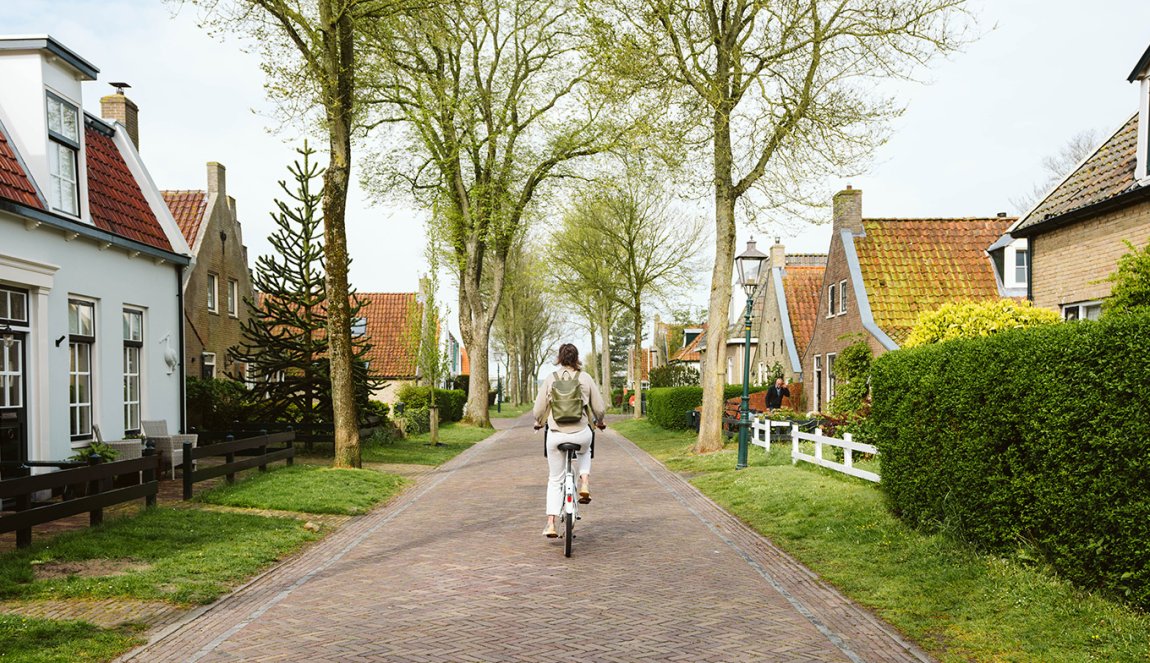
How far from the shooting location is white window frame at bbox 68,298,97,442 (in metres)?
13.6

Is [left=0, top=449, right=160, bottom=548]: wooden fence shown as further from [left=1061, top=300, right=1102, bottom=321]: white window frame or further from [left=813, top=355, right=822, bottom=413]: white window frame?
[left=813, top=355, right=822, bottom=413]: white window frame

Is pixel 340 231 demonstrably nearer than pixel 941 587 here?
No

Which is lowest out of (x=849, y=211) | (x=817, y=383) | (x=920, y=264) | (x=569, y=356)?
(x=817, y=383)

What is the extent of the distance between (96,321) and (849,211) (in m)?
20.1

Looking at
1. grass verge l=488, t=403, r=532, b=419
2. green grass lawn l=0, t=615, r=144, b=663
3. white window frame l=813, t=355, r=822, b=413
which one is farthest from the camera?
grass verge l=488, t=403, r=532, b=419

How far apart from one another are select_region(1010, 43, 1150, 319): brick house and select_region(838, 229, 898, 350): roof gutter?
20.7ft

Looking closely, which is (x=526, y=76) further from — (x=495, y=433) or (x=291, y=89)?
(x=291, y=89)

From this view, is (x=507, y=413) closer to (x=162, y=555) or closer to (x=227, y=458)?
(x=227, y=458)

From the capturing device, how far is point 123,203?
15938mm

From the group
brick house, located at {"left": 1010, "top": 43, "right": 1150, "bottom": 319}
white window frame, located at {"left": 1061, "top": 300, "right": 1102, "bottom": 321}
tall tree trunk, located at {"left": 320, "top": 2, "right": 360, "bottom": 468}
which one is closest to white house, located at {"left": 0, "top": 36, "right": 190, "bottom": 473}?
tall tree trunk, located at {"left": 320, "top": 2, "right": 360, "bottom": 468}

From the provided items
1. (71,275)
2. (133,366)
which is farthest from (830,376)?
(71,275)

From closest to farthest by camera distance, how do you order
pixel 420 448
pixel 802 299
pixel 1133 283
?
pixel 1133 283, pixel 420 448, pixel 802 299

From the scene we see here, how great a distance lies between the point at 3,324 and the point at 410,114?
15677mm

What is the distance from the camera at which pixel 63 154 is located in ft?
44.8
